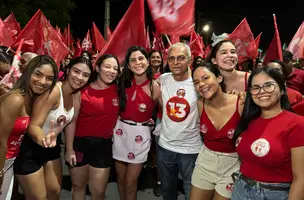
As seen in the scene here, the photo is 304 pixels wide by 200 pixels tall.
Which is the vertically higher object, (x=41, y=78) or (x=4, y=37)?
(x=4, y=37)

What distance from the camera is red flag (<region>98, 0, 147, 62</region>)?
4.11m

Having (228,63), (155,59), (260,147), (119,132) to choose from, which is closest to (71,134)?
(119,132)

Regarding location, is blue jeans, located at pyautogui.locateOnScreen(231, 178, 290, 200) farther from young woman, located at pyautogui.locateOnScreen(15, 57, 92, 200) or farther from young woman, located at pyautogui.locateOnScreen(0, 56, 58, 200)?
young woman, located at pyautogui.locateOnScreen(0, 56, 58, 200)

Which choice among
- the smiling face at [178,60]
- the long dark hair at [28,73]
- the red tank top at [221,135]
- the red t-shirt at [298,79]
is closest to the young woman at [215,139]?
the red tank top at [221,135]

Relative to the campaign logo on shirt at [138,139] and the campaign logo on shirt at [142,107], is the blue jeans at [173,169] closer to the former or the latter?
the campaign logo on shirt at [138,139]

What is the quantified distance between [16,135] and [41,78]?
1.90 ft

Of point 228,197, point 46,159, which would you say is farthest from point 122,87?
point 228,197

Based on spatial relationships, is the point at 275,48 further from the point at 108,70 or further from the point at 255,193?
the point at 255,193

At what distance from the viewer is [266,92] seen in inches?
90.1

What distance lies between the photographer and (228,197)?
2814mm

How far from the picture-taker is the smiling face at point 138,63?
146 inches

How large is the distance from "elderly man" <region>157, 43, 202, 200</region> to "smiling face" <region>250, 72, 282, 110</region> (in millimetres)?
1071

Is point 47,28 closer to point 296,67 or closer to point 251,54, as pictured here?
point 251,54

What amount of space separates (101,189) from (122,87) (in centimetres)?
127
